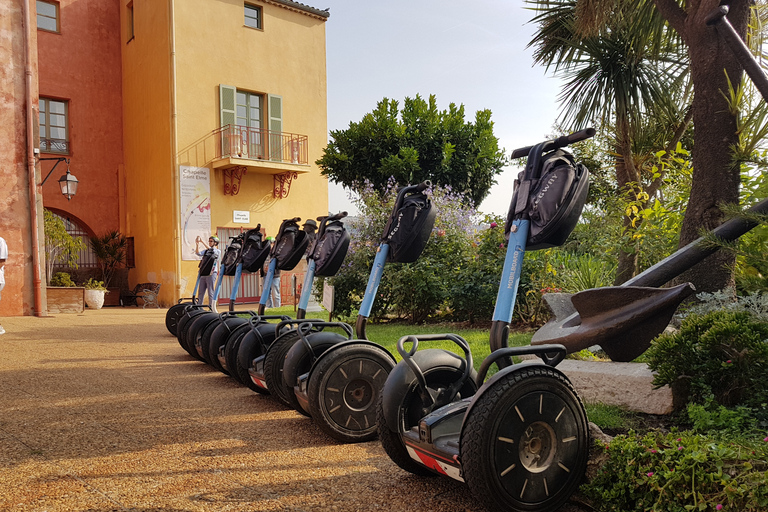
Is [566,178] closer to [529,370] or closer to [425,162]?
[529,370]

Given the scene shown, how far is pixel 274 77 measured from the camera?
741 inches

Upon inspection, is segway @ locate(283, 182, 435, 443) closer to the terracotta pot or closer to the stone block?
the stone block

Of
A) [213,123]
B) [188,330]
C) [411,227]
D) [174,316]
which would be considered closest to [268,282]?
[188,330]

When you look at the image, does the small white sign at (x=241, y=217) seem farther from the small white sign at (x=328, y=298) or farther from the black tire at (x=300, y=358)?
the black tire at (x=300, y=358)

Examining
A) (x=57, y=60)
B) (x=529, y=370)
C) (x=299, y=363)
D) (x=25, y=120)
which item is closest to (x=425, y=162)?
(x=25, y=120)

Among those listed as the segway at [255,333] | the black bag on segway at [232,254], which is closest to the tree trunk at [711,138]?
the segway at [255,333]

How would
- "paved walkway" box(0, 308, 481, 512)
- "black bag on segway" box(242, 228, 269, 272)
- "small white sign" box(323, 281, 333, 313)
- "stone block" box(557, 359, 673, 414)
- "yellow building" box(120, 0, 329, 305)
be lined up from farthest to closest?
"yellow building" box(120, 0, 329, 305)
"black bag on segway" box(242, 228, 269, 272)
"small white sign" box(323, 281, 333, 313)
"stone block" box(557, 359, 673, 414)
"paved walkway" box(0, 308, 481, 512)

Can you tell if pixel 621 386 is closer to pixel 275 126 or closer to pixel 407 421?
pixel 407 421

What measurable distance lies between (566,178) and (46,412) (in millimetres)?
4219

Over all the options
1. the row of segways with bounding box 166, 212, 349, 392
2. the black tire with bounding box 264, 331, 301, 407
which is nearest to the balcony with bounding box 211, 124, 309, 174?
the row of segways with bounding box 166, 212, 349, 392

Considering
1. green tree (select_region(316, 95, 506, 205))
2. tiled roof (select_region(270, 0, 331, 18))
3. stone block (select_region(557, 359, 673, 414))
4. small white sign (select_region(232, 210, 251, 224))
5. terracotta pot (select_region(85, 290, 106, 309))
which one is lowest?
terracotta pot (select_region(85, 290, 106, 309))

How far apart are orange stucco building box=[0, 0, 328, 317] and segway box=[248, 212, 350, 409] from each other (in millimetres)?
12803

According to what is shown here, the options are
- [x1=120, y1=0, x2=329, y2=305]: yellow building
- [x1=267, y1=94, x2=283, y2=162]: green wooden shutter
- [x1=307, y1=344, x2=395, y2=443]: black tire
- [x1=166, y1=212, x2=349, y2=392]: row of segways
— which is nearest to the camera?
[x1=307, y1=344, x2=395, y2=443]: black tire

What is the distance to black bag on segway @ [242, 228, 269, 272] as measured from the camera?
715 cm
